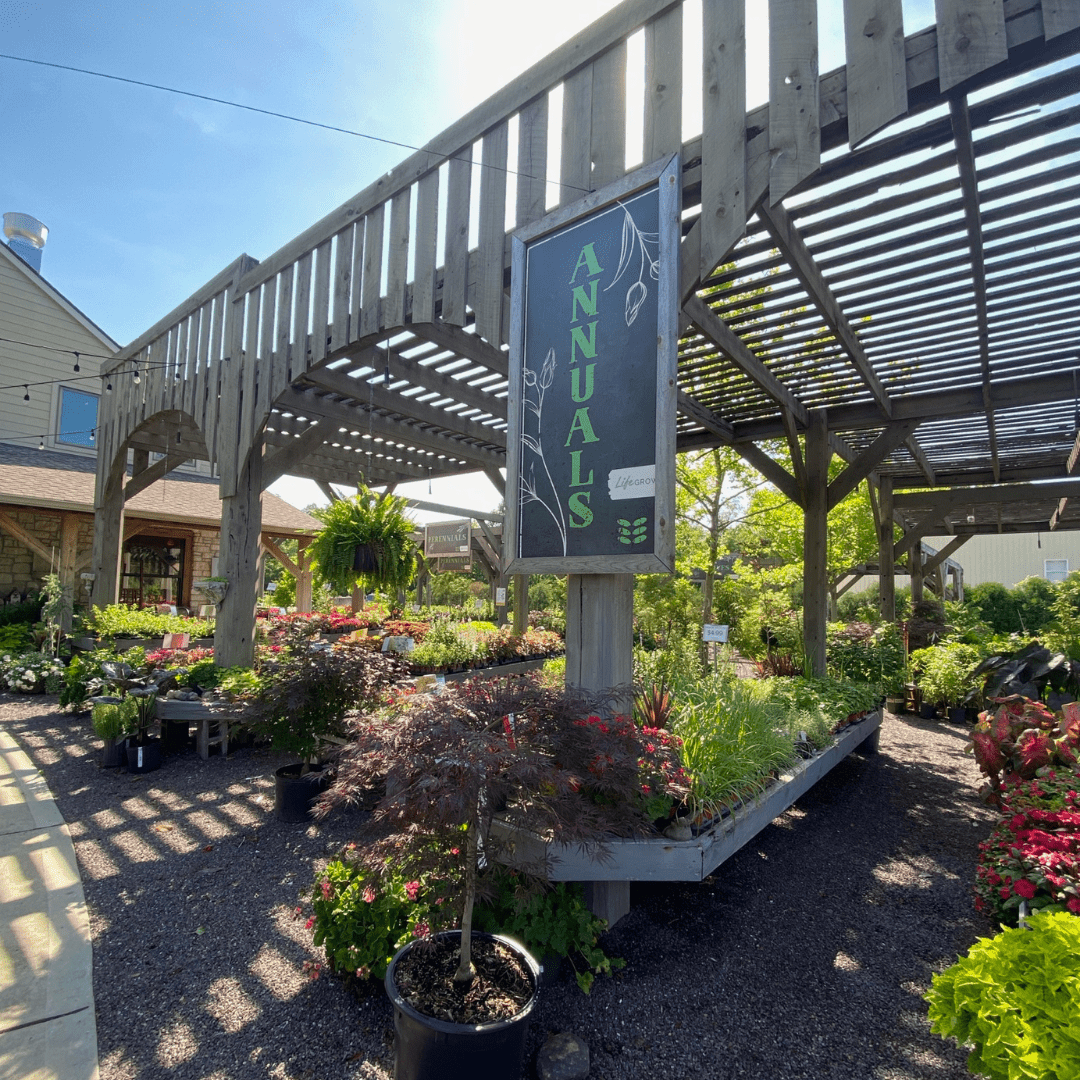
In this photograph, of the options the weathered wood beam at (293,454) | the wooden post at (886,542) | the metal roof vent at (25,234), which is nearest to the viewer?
the weathered wood beam at (293,454)

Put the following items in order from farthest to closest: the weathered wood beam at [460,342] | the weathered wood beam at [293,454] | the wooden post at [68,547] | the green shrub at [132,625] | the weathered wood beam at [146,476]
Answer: the wooden post at [68,547]
the weathered wood beam at [146,476]
the green shrub at [132,625]
the weathered wood beam at [293,454]
the weathered wood beam at [460,342]

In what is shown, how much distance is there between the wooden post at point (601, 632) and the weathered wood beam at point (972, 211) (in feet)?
8.02

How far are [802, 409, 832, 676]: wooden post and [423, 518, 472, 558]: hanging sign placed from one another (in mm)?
7814

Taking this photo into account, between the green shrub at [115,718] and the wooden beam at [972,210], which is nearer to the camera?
the wooden beam at [972,210]

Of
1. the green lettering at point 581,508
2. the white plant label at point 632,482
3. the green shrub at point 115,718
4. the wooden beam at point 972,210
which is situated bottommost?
the green shrub at point 115,718

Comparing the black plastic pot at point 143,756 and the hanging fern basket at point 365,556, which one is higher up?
the hanging fern basket at point 365,556

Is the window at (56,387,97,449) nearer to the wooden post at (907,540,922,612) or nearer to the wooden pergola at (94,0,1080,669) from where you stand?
the wooden pergola at (94,0,1080,669)

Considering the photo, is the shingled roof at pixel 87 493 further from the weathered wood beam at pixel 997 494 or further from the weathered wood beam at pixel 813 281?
the weathered wood beam at pixel 997 494

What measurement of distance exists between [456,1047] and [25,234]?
65.3 feet

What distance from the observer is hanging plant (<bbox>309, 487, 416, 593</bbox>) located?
21.1 feet

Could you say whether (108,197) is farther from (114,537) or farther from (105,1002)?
(105,1002)

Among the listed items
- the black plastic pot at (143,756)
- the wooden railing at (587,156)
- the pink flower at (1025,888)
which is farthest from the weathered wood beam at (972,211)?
the black plastic pot at (143,756)

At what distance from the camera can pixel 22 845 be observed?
12.2 feet

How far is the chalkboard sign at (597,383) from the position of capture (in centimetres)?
257
